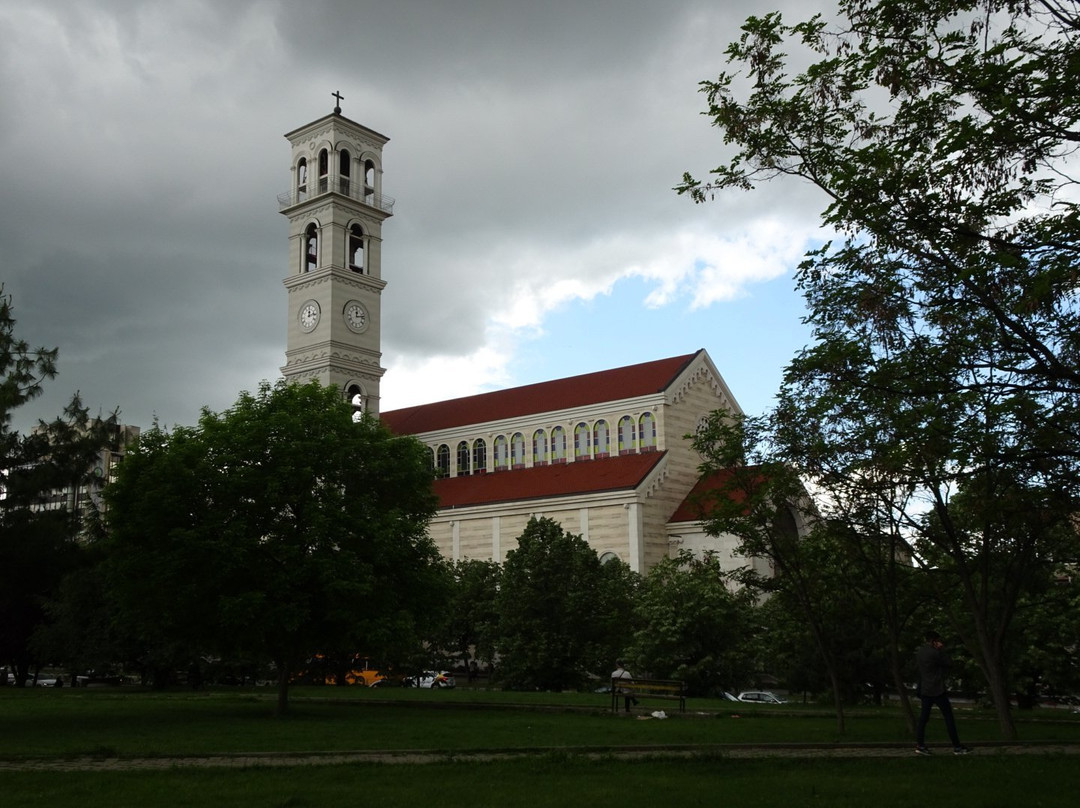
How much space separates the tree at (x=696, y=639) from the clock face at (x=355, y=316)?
41613mm

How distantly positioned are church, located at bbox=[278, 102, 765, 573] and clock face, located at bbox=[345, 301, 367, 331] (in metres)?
0.09

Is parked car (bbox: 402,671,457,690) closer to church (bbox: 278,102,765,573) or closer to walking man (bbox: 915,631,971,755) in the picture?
church (bbox: 278,102,765,573)

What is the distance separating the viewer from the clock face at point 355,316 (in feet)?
249

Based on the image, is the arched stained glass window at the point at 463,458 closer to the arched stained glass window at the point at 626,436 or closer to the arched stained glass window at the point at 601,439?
the arched stained glass window at the point at 601,439

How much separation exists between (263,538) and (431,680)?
32919 millimetres

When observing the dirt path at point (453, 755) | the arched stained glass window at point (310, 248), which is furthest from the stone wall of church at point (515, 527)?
the dirt path at point (453, 755)

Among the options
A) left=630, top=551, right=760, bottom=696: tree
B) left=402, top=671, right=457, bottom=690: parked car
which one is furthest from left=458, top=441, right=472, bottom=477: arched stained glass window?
left=630, top=551, right=760, bottom=696: tree

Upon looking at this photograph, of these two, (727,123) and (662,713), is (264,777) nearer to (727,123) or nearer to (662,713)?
Answer: (727,123)

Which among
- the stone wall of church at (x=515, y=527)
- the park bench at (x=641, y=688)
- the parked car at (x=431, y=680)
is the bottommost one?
the parked car at (x=431, y=680)

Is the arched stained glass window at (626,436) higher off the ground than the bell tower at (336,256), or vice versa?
the bell tower at (336,256)

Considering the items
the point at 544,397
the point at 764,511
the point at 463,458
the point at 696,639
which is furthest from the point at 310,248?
the point at 764,511

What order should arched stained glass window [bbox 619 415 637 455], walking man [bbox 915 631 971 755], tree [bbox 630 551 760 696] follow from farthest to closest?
1. arched stained glass window [bbox 619 415 637 455]
2. tree [bbox 630 551 760 696]
3. walking man [bbox 915 631 971 755]

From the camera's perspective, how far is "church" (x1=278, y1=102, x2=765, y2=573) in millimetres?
63375

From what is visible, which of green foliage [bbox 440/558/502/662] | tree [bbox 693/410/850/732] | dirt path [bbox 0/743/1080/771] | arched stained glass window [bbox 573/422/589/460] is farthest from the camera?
arched stained glass window [bbox 573/422/589/460]
